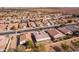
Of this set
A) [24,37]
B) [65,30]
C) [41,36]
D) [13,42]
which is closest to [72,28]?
[65,30]

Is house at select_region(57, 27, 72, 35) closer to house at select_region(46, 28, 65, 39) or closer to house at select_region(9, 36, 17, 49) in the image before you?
house at select_region(46, 28, 65, 39)

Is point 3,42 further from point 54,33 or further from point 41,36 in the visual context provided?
point 54,33

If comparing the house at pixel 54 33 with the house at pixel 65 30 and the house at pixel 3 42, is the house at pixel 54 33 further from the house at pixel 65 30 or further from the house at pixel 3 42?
the house at pixel 3 42

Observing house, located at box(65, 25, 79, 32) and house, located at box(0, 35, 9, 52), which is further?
house, located at box(65, 25, 79, 32)

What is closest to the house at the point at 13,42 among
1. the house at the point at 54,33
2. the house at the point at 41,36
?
the house at the point at 41,36

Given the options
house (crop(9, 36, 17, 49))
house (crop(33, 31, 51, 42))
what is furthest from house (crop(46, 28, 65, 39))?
house (crop(9, 36, 17, 49))

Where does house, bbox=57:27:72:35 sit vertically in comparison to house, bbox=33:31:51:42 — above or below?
above
